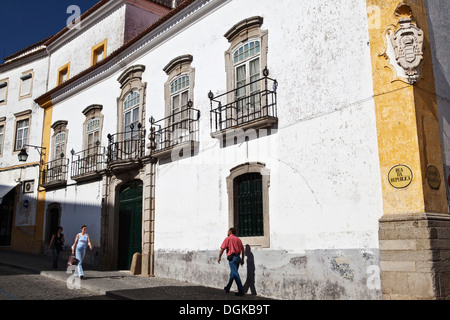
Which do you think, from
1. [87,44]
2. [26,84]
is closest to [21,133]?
[26,84]

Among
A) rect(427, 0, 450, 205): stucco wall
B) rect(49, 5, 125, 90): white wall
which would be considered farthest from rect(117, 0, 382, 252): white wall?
rect(49, 5, 125, 90): white wall

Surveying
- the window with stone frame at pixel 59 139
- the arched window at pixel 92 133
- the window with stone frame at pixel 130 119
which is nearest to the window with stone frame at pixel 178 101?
the window with stone frame at pixel 130 119

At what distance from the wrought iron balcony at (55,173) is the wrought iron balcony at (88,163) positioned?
605 millimetres

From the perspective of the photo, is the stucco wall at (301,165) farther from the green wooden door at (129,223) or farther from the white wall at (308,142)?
the green wooden door at (129,223)

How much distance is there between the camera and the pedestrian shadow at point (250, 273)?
969 centimetres

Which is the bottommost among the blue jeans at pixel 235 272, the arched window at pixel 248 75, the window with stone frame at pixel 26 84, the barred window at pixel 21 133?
the blue jeans at pixel 235 272

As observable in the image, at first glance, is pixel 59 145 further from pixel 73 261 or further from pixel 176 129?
Result: pixel 73 261

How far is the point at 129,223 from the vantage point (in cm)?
1445

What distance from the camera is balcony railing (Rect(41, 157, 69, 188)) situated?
17547mm

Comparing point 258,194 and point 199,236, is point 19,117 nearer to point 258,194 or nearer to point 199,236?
point 199,236

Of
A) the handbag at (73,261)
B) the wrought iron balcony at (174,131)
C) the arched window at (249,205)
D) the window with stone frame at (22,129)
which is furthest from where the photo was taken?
the window with stone frame at (22,129)

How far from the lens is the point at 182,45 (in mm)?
13055

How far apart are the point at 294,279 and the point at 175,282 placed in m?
3.87

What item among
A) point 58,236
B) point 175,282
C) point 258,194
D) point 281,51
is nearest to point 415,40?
point 281,51
